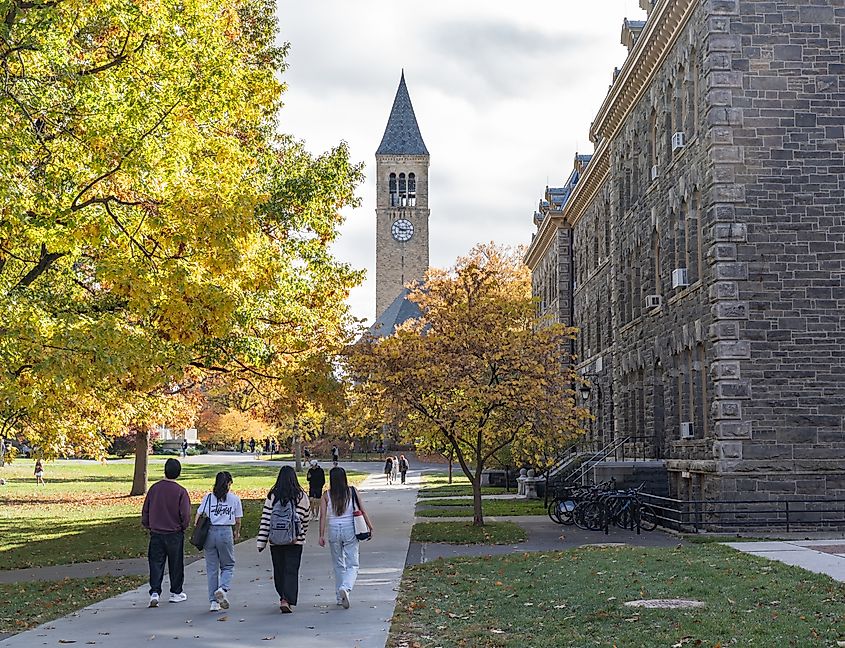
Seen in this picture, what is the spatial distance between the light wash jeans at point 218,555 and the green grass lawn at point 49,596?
5.87 feet

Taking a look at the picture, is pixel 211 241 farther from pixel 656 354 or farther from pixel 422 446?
pixel 656 354

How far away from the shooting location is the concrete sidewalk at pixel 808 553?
594 inches

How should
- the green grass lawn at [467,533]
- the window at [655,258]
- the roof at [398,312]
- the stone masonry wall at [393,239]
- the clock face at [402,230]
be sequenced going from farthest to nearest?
the clock face at [402,230] < the stone masonry wall at [393,239] < the roof at [398,312] < the window at [655,258] < the green grass lawn at [467,533]

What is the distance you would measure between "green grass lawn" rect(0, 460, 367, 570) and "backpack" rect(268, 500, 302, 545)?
8076 millimetres

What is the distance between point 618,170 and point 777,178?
463 inches

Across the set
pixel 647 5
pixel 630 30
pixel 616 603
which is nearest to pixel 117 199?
pixel 616 603

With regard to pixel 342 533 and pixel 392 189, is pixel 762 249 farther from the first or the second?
pixel 392 189

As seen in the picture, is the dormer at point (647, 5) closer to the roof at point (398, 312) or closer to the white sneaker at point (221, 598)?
the white sneaker at point (221, 598)

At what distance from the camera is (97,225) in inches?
599

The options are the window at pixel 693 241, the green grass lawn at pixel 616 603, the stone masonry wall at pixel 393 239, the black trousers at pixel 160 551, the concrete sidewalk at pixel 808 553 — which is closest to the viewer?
the green grass lawn at pixel 616 603

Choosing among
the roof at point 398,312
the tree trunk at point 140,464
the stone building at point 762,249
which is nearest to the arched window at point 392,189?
the roof at point 398,312

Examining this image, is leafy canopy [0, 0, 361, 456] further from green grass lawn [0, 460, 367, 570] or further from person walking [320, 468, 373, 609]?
person walking [320, 468, 373, 609]

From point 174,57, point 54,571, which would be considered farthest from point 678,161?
point 54,571

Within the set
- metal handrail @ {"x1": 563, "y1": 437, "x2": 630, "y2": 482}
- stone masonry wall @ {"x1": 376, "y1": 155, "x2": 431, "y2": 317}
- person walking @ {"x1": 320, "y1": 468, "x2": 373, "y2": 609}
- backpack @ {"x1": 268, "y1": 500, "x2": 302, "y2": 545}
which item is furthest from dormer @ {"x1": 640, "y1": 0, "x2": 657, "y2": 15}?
stone masonry wall @ {"x1": 376, "y1": 155, "x2": 431, "y2": 317}
